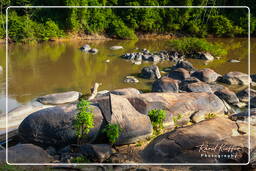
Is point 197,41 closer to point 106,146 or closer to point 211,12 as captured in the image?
point 211,12

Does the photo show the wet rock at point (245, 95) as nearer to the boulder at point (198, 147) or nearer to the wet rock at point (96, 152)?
the boulder at point (198, 147)

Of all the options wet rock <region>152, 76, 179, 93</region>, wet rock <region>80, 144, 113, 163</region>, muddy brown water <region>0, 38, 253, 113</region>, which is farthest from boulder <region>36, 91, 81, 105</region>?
wet rock <region>80, 144, 113, 163</region>

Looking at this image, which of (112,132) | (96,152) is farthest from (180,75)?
(96,152)

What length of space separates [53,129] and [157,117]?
7.83 ft

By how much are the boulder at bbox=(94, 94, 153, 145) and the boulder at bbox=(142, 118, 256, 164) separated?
0.58 m

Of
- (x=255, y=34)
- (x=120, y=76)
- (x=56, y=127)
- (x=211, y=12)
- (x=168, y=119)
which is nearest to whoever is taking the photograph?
(x=56, y=127)

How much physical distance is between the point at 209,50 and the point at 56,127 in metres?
14.5

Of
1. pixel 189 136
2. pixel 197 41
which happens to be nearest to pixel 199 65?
pixel 197 41

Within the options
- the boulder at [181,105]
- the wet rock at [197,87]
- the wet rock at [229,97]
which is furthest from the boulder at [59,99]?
the wet rock at [229,97]

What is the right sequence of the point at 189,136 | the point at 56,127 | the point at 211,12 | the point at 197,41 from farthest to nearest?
the point at 211,12
the point at 197,41
the point at 56,127
the point at 189,136

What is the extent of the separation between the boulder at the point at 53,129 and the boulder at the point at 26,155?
62 cm

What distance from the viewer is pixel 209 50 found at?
65.7 feet
